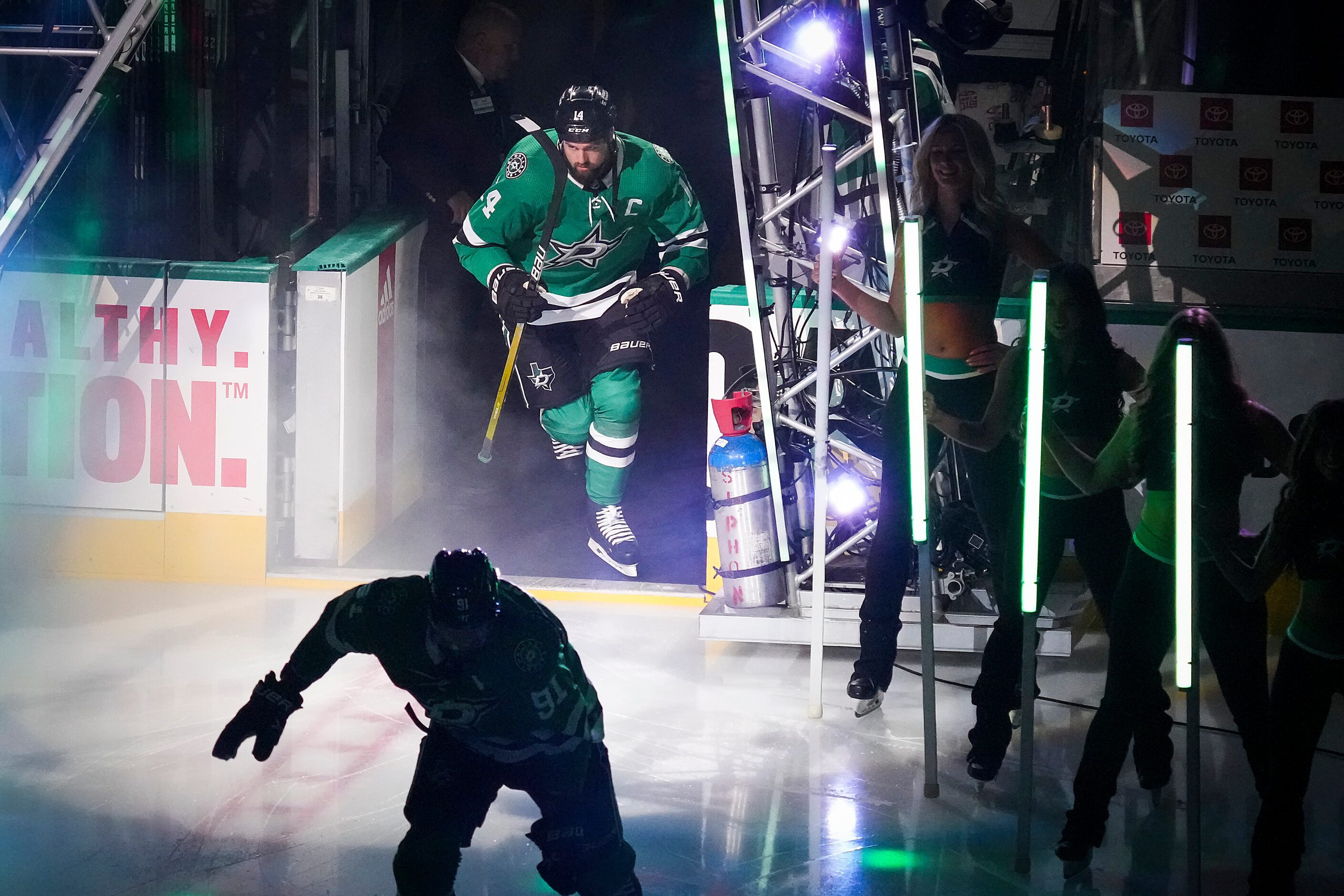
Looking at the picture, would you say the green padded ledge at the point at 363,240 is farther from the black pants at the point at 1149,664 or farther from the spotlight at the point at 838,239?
the black pants at the point at 1149,664

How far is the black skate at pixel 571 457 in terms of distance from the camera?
9523 millimetres

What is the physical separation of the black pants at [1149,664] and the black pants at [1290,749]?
0.52 ft

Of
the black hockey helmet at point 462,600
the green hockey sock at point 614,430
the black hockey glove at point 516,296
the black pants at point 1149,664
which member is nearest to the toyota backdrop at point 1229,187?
the green hockey sock at point 614,430

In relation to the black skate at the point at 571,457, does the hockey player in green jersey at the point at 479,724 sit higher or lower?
lower

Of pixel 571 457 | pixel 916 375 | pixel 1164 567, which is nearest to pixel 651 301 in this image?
pixel 571 457

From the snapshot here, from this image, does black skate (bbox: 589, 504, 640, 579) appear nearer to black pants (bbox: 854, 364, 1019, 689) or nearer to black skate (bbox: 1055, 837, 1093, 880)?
black pants (bbox: 854, 364, 1019, 689)

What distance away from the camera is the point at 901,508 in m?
6.21

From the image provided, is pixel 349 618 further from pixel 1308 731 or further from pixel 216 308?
pixel 216 308

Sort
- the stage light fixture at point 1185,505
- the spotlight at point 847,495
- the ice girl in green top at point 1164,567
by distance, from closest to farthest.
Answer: the stage light fixture at point 1185,505 < the ice girl in green top at point 1164,567 < the spotlight at point 847,495

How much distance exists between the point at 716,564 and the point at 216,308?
10.0ft

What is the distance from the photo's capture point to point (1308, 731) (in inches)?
176

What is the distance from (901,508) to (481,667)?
2527mm

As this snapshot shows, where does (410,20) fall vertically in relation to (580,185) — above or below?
above

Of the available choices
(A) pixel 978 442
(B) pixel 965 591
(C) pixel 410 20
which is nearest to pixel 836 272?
(A) pixel 978 442
